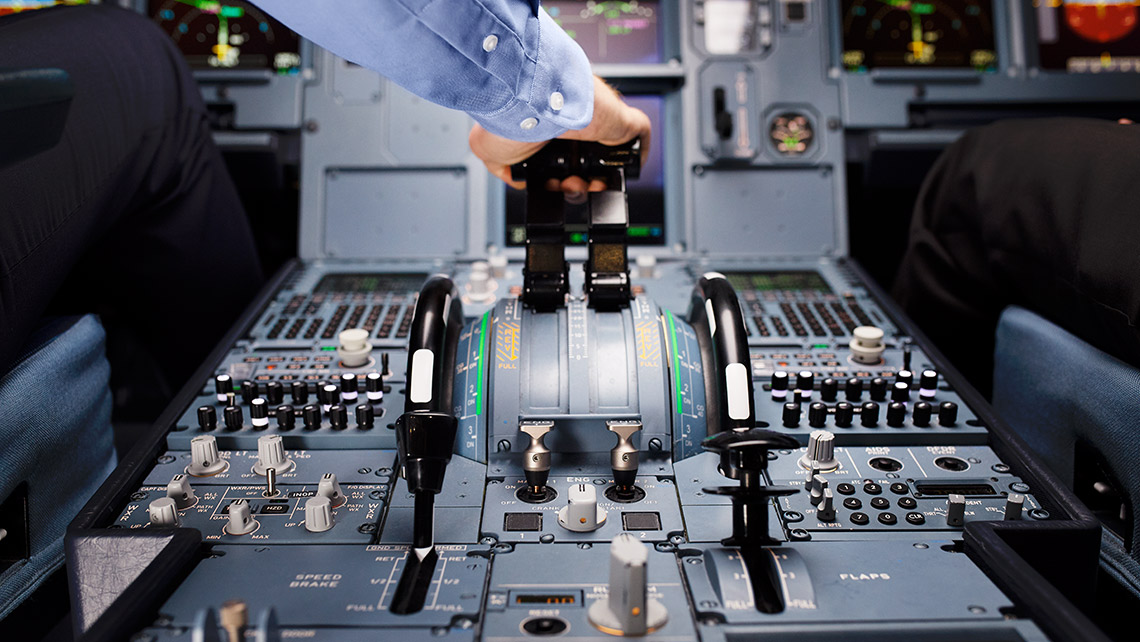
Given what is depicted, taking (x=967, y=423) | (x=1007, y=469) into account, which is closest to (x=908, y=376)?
(x=967, y=423)

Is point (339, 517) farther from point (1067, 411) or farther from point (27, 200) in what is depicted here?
point (1067, 411)

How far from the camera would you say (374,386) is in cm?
181

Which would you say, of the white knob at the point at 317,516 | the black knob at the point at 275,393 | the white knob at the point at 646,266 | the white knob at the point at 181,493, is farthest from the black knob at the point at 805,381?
the white knob at the point at 181,493

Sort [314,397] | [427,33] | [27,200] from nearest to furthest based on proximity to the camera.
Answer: [427,33] < [27,200] < [314,397]

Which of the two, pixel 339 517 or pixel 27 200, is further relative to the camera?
pixel 27 200

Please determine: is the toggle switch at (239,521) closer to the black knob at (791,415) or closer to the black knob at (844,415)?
Result: the black knob at (791,415)

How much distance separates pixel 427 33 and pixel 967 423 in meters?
1.34

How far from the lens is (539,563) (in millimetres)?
1315

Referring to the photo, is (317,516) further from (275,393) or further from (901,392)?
(901,392)

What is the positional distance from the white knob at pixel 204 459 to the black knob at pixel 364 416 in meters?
0.27

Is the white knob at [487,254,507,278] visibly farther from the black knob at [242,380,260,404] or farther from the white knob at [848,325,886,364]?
the white knob at [848,325,886,364]

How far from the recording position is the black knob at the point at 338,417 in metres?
1.72

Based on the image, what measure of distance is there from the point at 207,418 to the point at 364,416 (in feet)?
1.04

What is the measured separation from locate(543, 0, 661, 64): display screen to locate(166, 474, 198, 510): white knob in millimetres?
1997
